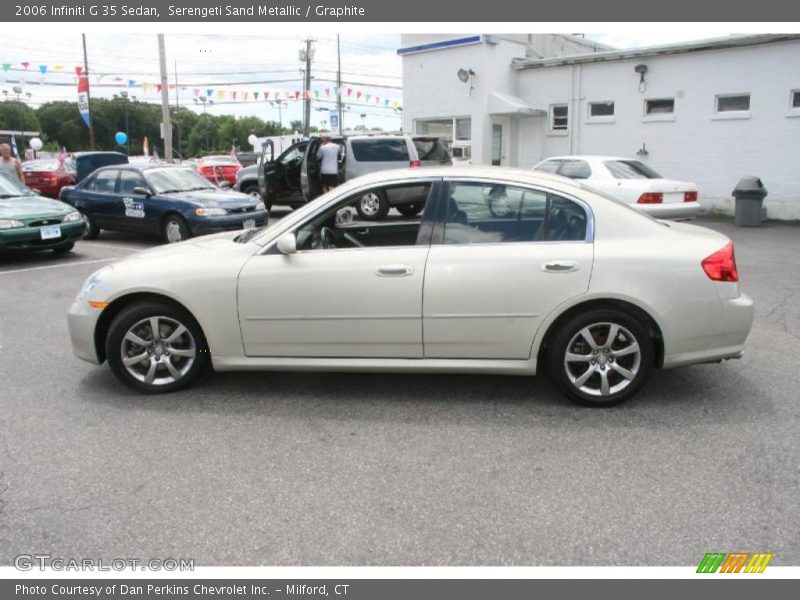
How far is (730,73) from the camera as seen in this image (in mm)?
16156

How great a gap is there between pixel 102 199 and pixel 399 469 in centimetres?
1062

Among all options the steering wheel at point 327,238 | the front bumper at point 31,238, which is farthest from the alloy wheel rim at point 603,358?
the front bumper at point 31,238

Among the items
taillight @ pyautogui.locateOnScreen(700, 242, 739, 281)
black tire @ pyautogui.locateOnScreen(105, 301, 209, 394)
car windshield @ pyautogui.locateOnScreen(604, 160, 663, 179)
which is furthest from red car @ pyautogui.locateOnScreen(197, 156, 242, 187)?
taillight @ pyautogui.locateOnScreen(700, 242, 739, 281)

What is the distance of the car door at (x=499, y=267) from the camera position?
428 cm

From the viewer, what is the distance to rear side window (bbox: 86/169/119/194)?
40.5ft

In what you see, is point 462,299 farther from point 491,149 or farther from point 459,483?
point 491,149

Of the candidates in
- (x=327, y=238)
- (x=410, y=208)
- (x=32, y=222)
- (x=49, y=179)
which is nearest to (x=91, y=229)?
(x=32, y=222)

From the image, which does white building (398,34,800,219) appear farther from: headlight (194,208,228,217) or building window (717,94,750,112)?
headlight (194,208,228,217)

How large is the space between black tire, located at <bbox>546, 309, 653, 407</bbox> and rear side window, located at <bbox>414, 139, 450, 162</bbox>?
1119cm

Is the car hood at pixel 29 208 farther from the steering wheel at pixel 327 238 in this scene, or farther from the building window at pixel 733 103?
the building window at pixel 733 103

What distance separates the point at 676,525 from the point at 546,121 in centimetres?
1812

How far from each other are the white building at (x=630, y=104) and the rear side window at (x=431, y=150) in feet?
16.5

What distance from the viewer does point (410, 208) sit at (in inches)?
200

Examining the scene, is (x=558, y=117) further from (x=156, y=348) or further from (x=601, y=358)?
(x=156, y=348)
